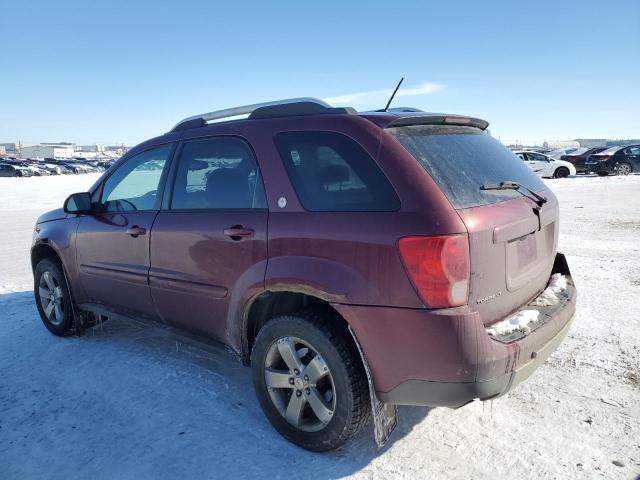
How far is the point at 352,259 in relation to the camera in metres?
2.38

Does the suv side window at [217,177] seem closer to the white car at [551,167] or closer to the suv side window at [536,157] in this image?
the white car at [551,167]

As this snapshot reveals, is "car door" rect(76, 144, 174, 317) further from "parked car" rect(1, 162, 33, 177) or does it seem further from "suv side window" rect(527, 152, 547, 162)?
"parked car" rect(1, 162, 33, 177)

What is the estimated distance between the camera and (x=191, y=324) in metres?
3.28

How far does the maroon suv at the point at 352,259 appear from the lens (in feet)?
7.33

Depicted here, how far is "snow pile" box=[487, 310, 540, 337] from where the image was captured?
236cm

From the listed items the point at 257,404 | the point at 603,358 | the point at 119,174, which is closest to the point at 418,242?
the point at 257,404

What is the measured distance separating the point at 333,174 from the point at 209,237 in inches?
37.1

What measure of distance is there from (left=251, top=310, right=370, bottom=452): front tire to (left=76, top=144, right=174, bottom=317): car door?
124cm

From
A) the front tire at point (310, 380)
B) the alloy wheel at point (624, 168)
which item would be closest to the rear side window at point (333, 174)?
the front tire at point (310, 380)

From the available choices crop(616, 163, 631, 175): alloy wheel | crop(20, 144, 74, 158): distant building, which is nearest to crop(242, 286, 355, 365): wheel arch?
crop(616, 163, 631, 175): alloy wheel

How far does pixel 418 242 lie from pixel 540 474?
133 cm

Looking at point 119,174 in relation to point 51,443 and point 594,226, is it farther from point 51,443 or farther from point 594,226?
point 594,226

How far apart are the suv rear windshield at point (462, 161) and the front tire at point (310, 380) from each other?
3.03 ft

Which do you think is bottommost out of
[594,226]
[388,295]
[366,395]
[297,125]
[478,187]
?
[594,226]
